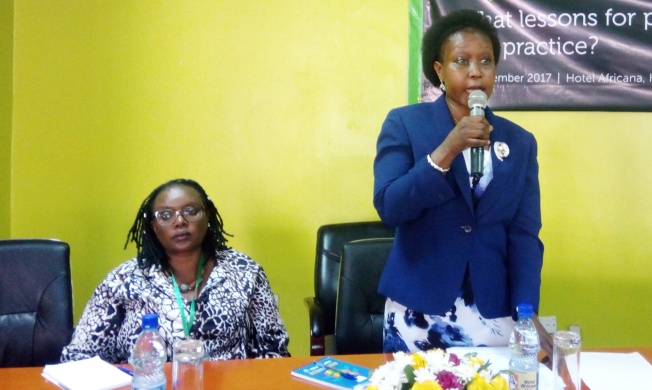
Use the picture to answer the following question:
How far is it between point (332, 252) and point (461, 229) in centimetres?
109

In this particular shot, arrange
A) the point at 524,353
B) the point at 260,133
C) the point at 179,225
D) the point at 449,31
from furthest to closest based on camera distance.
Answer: the point at 260,133 < the point at 179,225 < the point at 449,31 < the point at 524,353

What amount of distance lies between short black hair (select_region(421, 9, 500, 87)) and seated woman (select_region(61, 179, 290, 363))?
896mm

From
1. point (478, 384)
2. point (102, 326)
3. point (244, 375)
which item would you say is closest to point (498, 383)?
point (478, 384)

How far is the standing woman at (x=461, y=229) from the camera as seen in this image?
5.26 ft

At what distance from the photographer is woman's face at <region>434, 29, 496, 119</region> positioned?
1.62 m

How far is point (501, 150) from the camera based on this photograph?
1646mm

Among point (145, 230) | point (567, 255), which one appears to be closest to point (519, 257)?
point (145, 230)

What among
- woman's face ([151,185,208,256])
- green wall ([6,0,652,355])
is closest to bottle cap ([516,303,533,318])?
woman's face ([151,185,208,256])

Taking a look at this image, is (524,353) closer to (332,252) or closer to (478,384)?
(478,384)

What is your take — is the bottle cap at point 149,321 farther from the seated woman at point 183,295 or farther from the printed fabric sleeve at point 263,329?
the printed fabric sleeve at point 263,329

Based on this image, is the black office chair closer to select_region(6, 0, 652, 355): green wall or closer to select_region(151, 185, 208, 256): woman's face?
select_region(6, 0, 652, 355): green wall

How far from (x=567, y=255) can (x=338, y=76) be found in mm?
1375

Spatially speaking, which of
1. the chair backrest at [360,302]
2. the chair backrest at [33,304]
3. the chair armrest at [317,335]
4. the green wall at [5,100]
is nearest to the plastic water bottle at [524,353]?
the chair backrest at [360,302]

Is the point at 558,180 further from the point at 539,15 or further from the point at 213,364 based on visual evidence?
the point at 213,364
